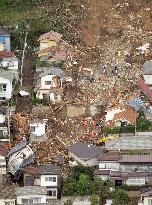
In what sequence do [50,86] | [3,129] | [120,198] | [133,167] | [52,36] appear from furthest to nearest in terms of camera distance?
1. [52,36]
2. [50,86]
3. [3,129]
4. [133,167]
5. [120,198]

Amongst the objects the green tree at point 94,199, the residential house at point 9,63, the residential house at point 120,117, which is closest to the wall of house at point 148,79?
the residential house at point 120,117

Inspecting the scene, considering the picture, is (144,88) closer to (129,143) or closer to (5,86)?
(129,143)

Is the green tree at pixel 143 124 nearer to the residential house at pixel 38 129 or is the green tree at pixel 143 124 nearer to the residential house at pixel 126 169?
the residential house at pixel 126 169

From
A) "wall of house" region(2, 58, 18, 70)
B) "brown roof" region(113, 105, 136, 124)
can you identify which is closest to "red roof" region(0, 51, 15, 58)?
"wall of house" region(2, 58, 18, 70)

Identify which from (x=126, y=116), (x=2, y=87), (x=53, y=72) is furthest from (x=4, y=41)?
(x=126, y=116)

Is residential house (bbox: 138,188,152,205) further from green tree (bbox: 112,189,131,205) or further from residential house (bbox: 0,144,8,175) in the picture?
residential house (bbox: 0,144,8,175)

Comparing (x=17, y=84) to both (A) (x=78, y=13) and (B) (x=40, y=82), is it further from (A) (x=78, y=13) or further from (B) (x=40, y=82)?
(A) (x=78, y=13)
